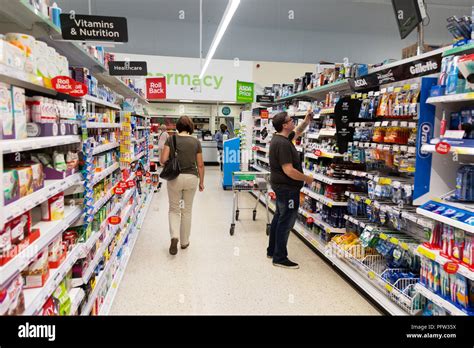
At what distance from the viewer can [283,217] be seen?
4.20m

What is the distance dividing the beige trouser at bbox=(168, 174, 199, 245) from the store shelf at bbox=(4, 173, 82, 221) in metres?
2.11

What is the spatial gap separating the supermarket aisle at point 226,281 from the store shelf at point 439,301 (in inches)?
27.9

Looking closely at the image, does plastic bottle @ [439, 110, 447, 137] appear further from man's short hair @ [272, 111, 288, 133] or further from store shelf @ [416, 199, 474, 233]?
man's short hair @ [272, 111, 288, 133]

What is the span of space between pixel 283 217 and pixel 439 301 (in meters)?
1.99

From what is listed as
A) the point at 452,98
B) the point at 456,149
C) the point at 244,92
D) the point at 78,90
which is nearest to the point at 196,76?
the point at 244,92

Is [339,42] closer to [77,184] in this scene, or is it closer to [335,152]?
[335,152]

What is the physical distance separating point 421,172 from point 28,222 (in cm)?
261

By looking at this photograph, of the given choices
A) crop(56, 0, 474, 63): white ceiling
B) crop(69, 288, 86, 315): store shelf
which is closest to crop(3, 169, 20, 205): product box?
crop(69, 288, 86, 315): store shelf

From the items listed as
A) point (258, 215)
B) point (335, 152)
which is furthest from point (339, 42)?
point (335, 152)

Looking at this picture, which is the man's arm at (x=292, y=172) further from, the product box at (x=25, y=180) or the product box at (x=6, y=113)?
the product box at (x=6, y=113)

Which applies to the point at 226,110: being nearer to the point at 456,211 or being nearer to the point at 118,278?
the point at 118,278

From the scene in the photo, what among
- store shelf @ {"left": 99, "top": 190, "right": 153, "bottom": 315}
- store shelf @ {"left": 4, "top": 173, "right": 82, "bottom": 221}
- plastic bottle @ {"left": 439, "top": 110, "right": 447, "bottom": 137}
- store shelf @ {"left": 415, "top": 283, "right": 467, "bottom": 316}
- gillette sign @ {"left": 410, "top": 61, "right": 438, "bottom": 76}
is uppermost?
gillette sign @ {"left": 410, "top": 61, "right": 438, "bottom": 76}

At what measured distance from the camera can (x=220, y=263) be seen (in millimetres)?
4402

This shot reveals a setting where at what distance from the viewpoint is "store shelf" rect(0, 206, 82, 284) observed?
145cm
